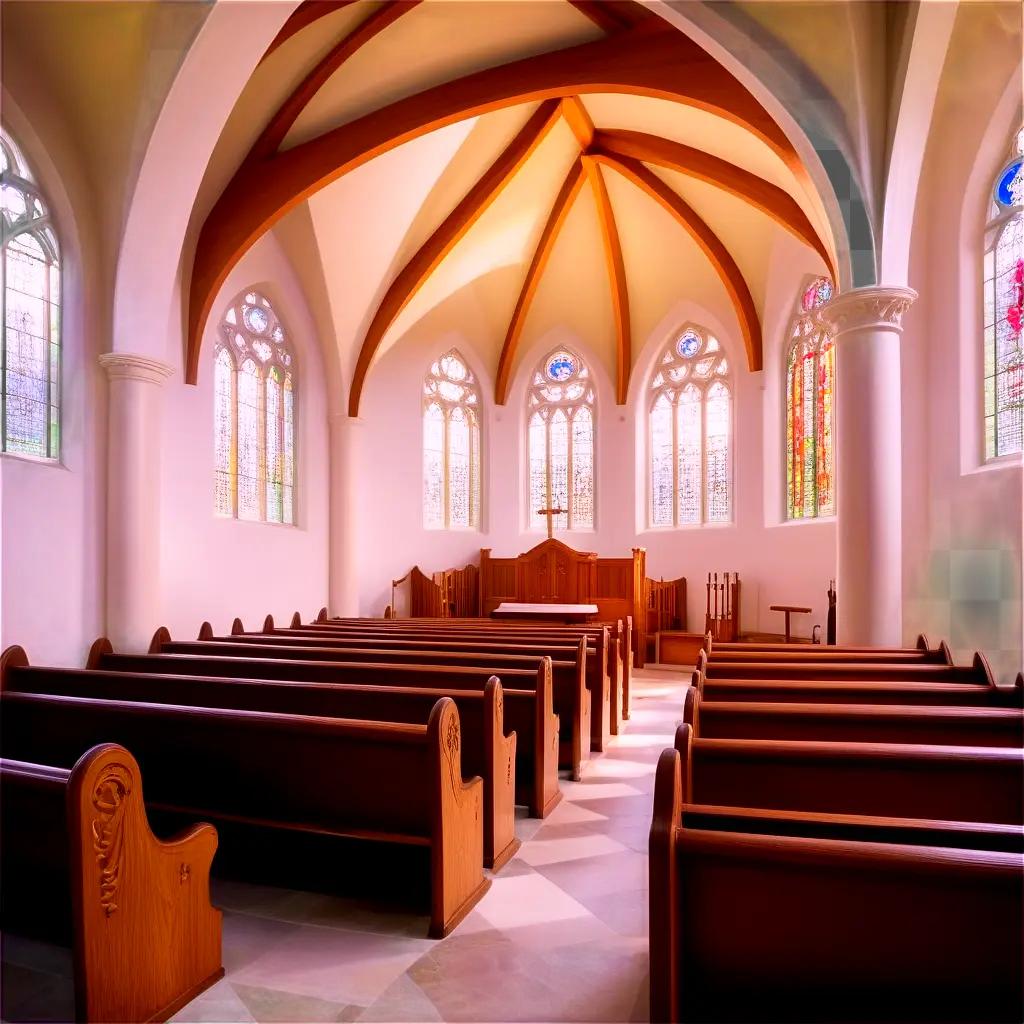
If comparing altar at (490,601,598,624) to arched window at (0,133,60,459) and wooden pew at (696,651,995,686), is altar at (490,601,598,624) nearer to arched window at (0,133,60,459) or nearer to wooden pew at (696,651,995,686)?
wooden pew at (696,651,995,686)

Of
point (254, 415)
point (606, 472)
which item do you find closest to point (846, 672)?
point (254, 415)

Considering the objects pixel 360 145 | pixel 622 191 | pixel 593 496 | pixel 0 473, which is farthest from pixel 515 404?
pixel 0 473

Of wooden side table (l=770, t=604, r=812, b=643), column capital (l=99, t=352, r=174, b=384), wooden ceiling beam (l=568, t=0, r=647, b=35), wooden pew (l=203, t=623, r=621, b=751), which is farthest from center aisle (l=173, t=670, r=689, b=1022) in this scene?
wooden ceiling beam (l=568, t=0, r=647, b=35)

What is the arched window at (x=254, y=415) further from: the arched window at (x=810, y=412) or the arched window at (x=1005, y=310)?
the arched window at (x=1005, y=310)

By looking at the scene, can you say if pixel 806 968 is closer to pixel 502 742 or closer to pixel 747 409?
pixel 502 742

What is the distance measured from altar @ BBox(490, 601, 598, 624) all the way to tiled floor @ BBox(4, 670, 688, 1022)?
8.08 meters

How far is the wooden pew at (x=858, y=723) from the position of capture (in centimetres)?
341

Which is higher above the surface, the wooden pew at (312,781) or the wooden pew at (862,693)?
the wooden pew at (862,693)

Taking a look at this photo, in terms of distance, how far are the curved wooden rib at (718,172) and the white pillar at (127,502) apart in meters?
8.26

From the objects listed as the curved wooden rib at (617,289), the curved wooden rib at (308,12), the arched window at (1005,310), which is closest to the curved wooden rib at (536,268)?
the curved wooden rib at (617,289)

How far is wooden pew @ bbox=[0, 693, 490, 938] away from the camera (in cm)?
335

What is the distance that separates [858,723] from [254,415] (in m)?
10.0

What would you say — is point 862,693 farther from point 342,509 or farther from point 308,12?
point 342,509

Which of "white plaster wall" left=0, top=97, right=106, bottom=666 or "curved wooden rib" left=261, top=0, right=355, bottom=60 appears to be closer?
"white plaster wall" left=0, top=97, right=106, bottom=666
